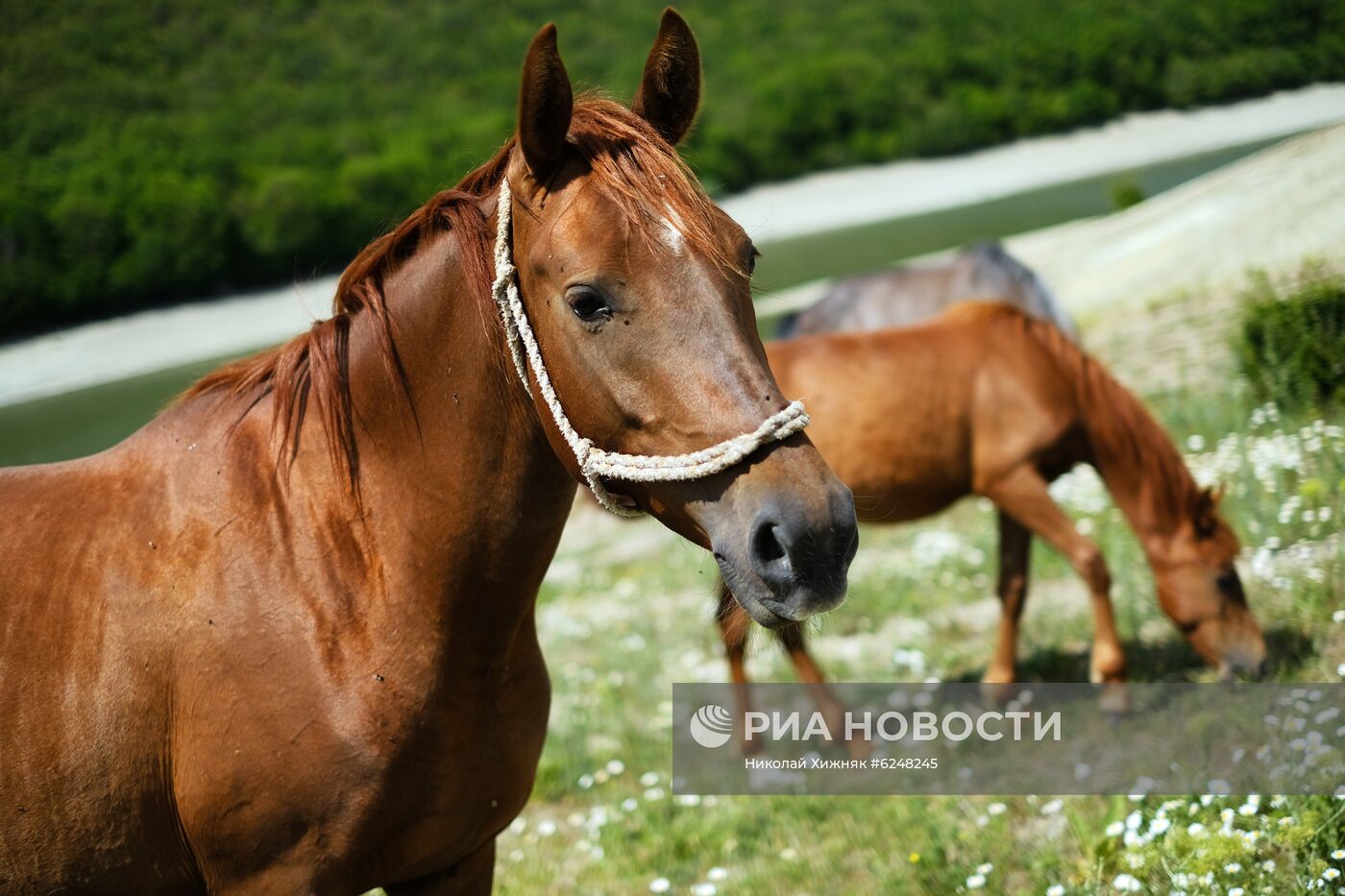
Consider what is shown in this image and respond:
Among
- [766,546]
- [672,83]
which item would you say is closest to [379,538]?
[766,546]

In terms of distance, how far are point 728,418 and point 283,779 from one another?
1208 millimetres

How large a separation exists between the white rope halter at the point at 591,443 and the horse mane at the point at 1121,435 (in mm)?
4087

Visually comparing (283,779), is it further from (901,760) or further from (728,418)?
(901,760)

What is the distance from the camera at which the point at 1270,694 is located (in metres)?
4.24

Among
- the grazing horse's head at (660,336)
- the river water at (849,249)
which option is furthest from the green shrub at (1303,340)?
the grazing horse's head at (660,336)

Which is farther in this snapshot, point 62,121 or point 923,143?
point 923,143

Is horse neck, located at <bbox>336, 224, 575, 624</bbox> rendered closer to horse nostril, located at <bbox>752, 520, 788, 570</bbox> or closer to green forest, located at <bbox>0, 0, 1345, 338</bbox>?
green forest, located at <bbox>0, 0, 1345, 338</bbox>

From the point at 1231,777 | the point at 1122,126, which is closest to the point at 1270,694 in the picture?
the point at 1231,777

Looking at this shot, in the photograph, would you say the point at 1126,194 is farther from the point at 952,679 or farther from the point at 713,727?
the point at 713,727

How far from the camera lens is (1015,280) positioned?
1250 cm

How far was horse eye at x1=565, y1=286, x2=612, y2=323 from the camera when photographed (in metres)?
2.02

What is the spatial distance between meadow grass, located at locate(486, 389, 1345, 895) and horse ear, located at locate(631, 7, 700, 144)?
1145 millimetres

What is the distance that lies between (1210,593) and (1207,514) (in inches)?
17.0

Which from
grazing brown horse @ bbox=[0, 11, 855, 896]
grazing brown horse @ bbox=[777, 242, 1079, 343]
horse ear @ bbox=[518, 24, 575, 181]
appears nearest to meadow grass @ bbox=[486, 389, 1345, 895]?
grazing brown horse @ bbox=[0, 11, 855, 896]
